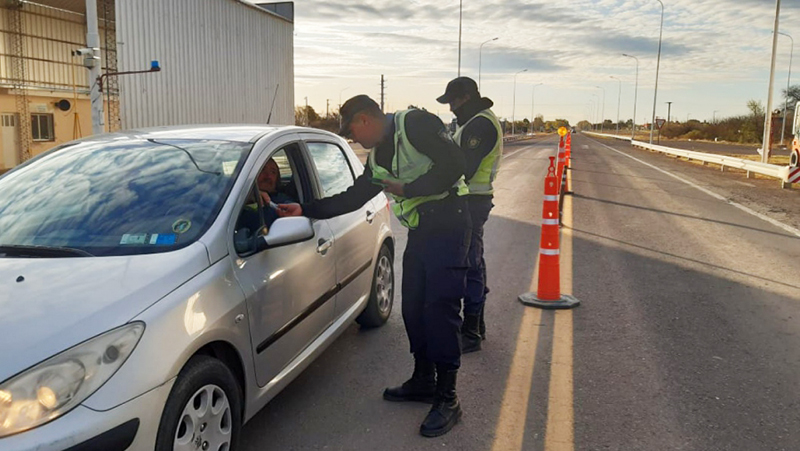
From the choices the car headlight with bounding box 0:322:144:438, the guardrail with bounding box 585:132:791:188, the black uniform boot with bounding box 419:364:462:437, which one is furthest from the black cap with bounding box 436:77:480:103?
the guardrail with bounding box 585:132:791:188

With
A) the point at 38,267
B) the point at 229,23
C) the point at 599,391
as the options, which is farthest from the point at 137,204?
the point at 229,23

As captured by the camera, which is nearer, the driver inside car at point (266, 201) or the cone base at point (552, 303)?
the driver inside car at point (266, 201)

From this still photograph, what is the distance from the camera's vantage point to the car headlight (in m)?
2.04

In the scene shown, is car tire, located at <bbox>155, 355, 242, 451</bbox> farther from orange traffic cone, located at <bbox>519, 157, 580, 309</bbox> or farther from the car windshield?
orange traffic cone, located at <bbox>519, 157, 580, 309</bbox>

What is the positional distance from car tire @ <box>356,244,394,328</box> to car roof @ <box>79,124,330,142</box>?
1388mm

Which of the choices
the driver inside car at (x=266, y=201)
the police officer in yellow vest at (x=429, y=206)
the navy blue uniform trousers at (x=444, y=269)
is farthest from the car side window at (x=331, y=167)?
the navy blue uniform trousers at (x=444, y=269)

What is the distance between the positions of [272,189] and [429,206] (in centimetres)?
108

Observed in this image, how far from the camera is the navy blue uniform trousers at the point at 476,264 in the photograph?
16.0 feet

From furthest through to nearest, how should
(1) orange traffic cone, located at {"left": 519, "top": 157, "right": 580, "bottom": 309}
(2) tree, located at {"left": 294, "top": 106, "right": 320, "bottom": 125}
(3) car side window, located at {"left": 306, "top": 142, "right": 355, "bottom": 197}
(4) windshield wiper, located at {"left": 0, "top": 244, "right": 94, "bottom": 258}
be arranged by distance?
(2) tree, located at {"left": 294, "top": 106, "right": 320, "bottom": 125}
(1) orange traffic cone, located at {"left": 519, "top": 157, "right": 580, "bottom": 309}
(3) car side window, located at {"left": 306, "top": 142, "right": 355, "bottom": 197}
(4) windshield wiper, located at {"left": 0, "top": 244, "right": 94, "bottom": 258}

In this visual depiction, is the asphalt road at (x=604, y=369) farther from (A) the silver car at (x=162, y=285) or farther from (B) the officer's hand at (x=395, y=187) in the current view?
(B) the officer's hand at (x=395, y=187)

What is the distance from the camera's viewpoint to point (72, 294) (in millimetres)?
2426

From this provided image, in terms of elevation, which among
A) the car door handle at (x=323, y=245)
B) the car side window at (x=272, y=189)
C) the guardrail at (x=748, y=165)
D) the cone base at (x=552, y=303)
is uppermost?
the car side window at (x=272, y=189)

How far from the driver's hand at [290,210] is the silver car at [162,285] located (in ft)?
0.34

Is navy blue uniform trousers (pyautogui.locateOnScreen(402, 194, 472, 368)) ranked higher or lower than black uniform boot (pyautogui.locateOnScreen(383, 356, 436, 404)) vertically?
higher
